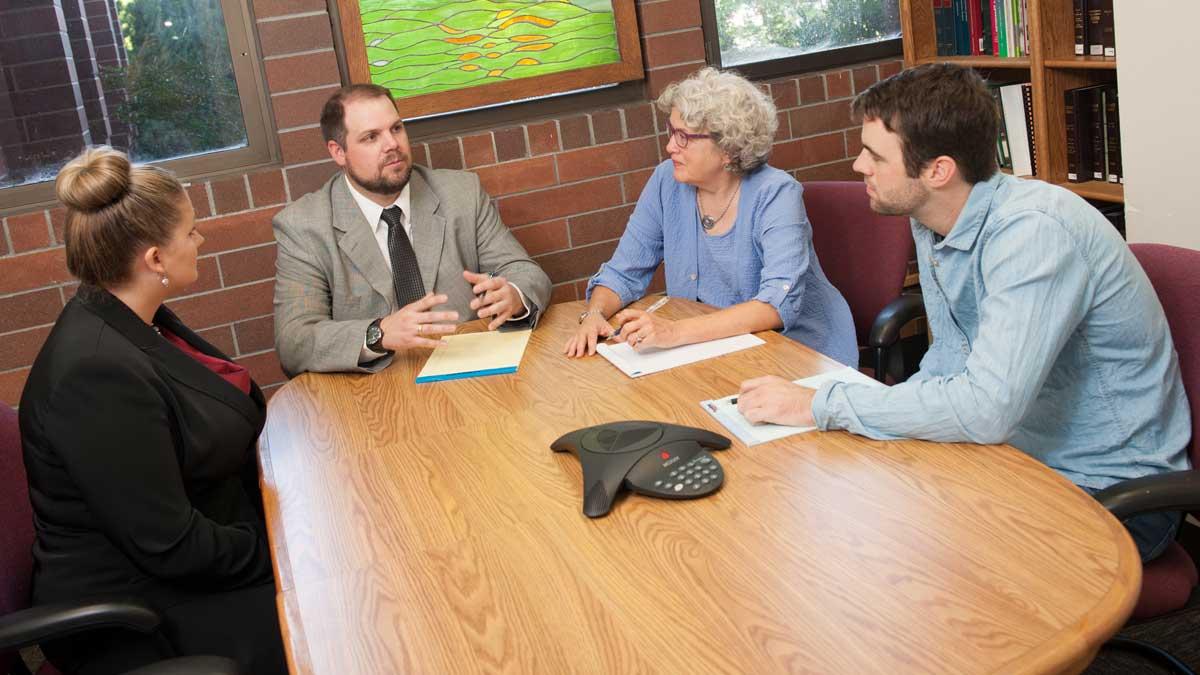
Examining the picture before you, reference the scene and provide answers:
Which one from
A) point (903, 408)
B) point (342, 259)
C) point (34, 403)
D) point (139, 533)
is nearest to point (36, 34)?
point (342, 259)

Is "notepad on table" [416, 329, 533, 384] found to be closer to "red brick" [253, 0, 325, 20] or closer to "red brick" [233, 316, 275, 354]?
"red brick" [233, 316, 275, 354]

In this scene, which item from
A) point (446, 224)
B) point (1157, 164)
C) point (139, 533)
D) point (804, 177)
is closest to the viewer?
point (139, 533)

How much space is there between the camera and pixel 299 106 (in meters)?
3.10

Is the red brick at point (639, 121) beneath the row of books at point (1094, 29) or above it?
beneath

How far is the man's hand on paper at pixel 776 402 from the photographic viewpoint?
1688 millimetres

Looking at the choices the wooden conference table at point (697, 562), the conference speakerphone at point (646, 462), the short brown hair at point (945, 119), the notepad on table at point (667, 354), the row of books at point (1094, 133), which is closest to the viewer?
the wooden conference table at point (697, 562)

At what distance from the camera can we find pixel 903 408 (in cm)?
158

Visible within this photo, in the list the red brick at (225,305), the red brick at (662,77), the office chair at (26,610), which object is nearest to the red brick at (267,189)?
the red brick at (225,305)

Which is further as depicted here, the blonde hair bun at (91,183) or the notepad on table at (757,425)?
the blonde hair bun at (91,183)

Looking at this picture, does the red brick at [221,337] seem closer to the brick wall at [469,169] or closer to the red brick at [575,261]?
the brick wall at [469,169]

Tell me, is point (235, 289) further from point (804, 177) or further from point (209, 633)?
point (804, 177)

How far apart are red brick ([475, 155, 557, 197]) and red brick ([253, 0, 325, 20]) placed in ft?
2.20

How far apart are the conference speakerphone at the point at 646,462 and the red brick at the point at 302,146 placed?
1.76 m

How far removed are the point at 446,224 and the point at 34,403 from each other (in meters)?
1.28
